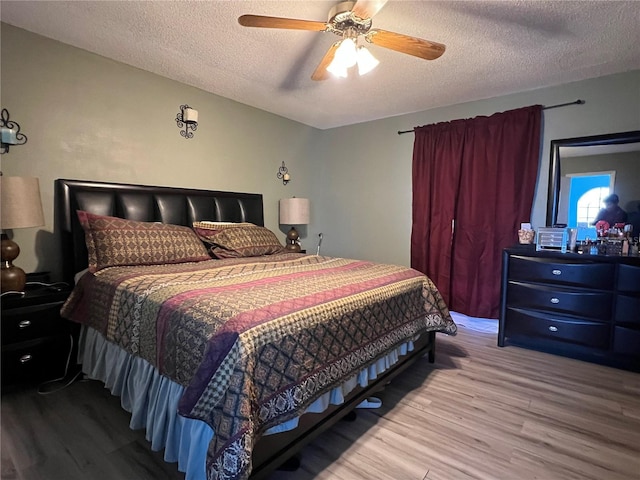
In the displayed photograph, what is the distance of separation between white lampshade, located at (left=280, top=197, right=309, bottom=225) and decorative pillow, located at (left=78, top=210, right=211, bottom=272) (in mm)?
1610

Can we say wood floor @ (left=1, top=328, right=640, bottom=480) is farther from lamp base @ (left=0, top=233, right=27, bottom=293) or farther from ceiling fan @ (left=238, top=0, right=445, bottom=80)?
ceiling fan @ (left=238, top=0, right=445, bottom=80)

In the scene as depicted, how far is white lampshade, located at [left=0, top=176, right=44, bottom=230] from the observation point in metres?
1.98

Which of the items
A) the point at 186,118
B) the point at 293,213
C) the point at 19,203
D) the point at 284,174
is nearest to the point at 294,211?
the point at 293,213

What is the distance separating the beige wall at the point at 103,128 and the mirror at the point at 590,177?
3.16 metres

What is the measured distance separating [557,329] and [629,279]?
61 centimetres

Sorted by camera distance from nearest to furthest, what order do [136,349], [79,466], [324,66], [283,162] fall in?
[79,466]
[136,349]
[324,66]
[283,162]

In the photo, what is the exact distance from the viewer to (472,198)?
3.51 m

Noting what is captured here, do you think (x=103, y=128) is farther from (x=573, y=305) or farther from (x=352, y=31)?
(x=573, y=305)

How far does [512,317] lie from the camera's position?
2863 millimetres

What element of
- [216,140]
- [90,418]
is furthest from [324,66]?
[90,418]

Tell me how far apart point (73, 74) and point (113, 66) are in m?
0.32

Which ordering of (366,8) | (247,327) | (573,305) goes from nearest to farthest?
1. (247,327)
2. (366,8)
3. (573,305)

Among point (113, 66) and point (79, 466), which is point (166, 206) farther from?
point (79, 466)

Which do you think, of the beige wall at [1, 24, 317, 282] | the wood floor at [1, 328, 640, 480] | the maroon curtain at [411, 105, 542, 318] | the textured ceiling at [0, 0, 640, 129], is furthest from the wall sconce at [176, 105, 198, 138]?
the maroon curtain at [411, 105, 542, 318]
